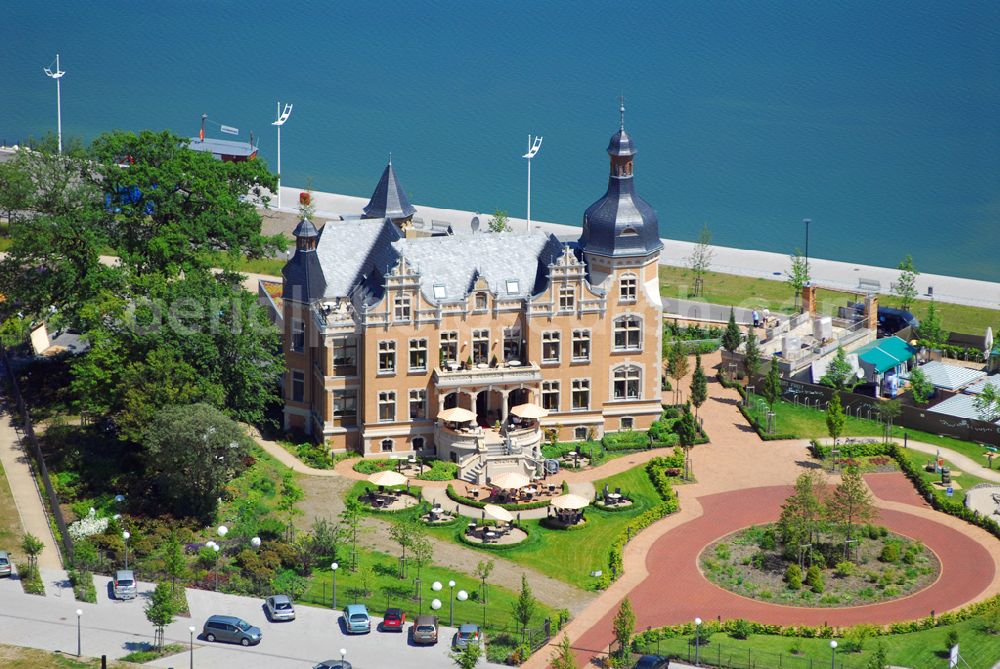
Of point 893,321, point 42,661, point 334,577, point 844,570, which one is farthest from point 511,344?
point 42,661

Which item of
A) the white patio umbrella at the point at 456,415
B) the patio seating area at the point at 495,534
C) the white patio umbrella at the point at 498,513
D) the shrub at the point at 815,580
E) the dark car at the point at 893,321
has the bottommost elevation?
the shrub at the point at 815,580

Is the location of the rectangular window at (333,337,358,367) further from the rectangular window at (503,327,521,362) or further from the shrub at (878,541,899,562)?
the shrub at (878,541,899,562)

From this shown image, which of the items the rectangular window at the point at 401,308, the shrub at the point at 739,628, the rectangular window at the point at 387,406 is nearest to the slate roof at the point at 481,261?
the rectangular window at the point at 401,308

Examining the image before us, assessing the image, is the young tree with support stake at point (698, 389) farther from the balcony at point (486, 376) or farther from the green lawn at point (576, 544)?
the green lawn at point (576, 544)

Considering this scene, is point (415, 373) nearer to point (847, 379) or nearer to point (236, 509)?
point (236, 509)

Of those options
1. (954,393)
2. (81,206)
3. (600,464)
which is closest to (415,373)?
(600,464)

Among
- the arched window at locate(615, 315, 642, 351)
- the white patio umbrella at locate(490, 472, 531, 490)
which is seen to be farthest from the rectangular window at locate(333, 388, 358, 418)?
the arched window at locate(615, 315, 642, 351)
